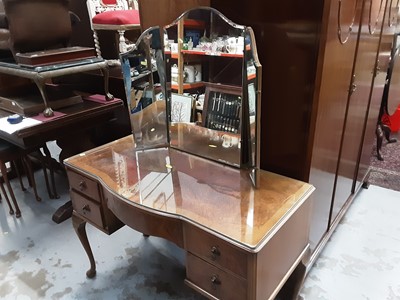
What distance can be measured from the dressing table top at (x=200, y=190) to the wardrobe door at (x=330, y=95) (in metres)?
0.27

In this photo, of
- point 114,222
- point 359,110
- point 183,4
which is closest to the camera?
point 183,4

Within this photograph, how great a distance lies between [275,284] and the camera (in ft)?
3.87

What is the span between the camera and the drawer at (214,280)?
1063 millimetres

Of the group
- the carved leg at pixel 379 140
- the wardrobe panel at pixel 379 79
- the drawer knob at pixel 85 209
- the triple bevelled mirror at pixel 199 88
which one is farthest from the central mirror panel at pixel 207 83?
the carved leg at pixel 379 140

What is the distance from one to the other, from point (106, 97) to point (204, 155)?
1071 mm

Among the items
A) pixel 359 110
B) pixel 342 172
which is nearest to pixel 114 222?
pixel 342 172

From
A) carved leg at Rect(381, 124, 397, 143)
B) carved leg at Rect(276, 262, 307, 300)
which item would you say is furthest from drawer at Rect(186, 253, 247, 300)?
carved leg at Rect(381, 124, 397, 143)

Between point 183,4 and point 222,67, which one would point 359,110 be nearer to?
point 222,67

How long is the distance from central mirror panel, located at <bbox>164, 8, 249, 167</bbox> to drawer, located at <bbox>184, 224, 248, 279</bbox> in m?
0.41

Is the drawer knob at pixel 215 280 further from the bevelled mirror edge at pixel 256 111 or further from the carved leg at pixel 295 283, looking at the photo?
the carved leg at pixel 295 283

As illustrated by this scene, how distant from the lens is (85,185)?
1.47m

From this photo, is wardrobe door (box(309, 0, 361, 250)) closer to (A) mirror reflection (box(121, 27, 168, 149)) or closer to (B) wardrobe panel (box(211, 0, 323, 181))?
(B) wardrobe panel (box(211, 0, 323, 181))

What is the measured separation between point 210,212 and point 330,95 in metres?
0.71

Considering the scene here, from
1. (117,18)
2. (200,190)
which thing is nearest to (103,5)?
(117,18)
